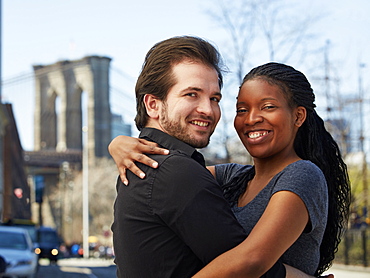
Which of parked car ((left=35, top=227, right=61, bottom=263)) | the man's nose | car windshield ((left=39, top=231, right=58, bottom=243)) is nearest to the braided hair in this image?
the man's nose

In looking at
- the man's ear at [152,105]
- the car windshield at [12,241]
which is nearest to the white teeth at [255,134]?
the man's ear at [152,105]

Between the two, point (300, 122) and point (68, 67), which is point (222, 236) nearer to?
point (300, 122)

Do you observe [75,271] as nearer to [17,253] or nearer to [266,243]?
[17,253]

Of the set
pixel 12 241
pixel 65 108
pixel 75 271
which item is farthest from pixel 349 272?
pixel 65 108

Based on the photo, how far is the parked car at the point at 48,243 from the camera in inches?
1481

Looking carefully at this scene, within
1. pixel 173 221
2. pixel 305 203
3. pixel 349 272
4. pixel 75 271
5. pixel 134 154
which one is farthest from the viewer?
pixel 75 271

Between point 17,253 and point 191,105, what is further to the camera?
point 17,253

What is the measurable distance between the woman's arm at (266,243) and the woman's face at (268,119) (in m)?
0.42

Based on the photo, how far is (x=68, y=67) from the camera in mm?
122562

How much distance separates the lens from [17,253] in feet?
49.8

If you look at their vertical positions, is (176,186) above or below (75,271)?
above

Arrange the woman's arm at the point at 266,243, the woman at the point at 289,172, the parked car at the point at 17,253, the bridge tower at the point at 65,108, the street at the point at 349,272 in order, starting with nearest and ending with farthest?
1. the woman's arm at the point at 266,243
2. the woman at the point at 289,172
3. the parked car at the point at 17,253
4. the street at the point at 349,272
5. the bridge tower at the point at 65,108

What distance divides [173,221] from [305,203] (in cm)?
43

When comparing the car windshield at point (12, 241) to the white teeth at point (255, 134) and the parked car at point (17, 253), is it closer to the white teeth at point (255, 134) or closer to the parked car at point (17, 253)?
the parked car at point (17, 253)
